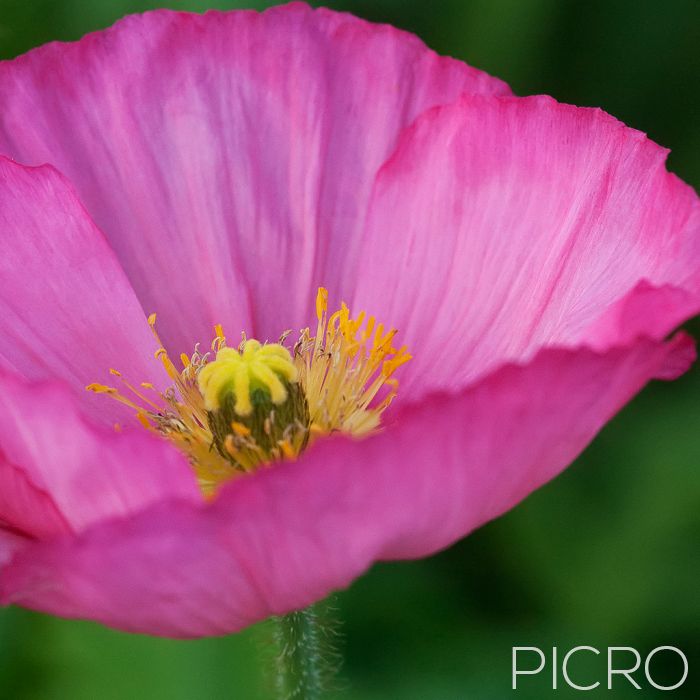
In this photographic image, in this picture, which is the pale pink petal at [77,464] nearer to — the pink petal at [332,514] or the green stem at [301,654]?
the pink petal at [332,514]

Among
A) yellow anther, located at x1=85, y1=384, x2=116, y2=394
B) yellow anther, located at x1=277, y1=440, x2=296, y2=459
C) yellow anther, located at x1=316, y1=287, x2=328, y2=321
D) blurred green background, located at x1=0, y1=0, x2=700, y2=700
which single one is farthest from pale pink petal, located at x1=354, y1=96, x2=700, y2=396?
blurred green background, located at x1=0, y1=0, x2=700, y2=700

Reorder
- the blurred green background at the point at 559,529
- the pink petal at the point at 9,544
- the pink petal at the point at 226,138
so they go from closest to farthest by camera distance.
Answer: the pink petal at the point at 9,544
the pink petal at the point at 226,138
the blurred green background at the point at 559,529

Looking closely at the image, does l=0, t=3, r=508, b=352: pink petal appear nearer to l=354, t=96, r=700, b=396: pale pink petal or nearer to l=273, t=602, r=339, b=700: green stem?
l=354, t=96, r=700, b=396: pale pink petal

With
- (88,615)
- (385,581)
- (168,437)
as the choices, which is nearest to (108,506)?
(88,615)

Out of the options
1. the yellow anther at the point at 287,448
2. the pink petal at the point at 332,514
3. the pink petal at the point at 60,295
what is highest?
the pink petal at the point at 60,295

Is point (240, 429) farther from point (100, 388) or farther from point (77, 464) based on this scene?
point (77, 464)

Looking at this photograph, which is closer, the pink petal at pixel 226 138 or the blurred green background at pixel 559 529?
the pink petal at pixel 226 138

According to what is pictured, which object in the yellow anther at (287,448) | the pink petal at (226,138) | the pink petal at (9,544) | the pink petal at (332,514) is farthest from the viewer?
the pink petal at (226,138)

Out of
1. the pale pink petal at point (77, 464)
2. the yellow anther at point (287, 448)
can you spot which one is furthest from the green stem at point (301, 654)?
the pale pink petal at point (77, 464)
